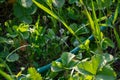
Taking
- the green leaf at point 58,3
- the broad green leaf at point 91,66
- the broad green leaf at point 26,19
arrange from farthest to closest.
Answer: the broad green leaf at point 26,19, the green leaf at point 58,3, the broad green leaf at point 91,66

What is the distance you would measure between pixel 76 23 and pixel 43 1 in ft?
0.80

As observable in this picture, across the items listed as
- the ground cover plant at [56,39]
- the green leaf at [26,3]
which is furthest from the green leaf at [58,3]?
the green leaf at [26,3]

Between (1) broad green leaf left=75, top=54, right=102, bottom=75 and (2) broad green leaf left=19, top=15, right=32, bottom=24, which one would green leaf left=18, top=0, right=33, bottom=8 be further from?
(1) broad green leaf left=75, top=54, right=102, bottom=75

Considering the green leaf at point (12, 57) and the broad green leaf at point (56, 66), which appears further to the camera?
the green leaf at point (12, 57)

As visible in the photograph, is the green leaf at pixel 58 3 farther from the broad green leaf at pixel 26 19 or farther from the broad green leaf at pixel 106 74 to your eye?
the broad green leaf at pixel 106 74

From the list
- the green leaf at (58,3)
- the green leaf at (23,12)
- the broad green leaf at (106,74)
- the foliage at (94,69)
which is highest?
the green leaf at (58,3)

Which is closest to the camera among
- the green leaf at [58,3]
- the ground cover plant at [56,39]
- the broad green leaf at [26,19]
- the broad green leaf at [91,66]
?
the broad green leaf at [91,66]

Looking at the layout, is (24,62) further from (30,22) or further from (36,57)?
(30,22)

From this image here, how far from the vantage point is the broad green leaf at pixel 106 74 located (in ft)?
4.45

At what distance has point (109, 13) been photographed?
1.79 m

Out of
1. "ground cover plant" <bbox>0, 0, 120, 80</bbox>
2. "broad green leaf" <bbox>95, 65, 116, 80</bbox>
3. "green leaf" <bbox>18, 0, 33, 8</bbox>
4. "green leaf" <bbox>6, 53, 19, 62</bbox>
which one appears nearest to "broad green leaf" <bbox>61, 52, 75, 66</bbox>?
"ground cover plant" <bbox>0, 0, 120, 80</bbox>

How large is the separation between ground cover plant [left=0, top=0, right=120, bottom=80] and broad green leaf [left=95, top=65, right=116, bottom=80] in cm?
4

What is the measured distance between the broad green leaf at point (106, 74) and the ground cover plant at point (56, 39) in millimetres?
43

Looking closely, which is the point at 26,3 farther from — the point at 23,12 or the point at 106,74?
the point at 106,74
